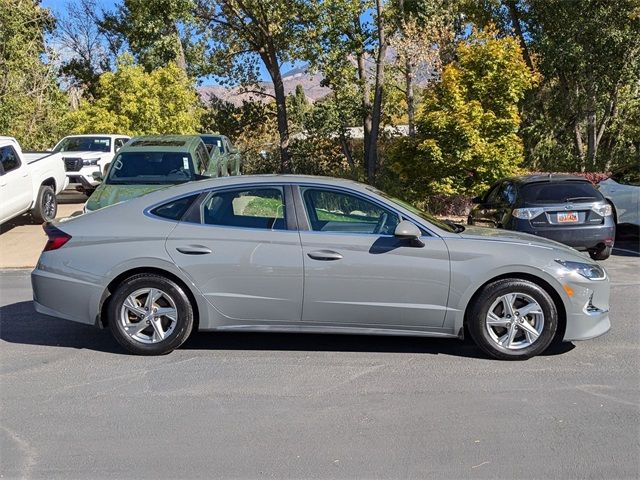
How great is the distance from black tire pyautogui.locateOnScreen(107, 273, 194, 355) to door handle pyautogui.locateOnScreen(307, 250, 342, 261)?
1115 mm

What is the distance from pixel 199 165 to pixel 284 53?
15.2m

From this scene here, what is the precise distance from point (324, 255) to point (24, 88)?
69.4 feet

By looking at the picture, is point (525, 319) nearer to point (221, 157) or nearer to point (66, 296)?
point (66, 296)

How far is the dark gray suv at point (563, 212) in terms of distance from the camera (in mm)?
10055

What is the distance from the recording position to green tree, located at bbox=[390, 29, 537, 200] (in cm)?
1471

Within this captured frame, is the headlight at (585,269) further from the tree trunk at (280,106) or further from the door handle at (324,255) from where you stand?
the tree trunk at (280,106)

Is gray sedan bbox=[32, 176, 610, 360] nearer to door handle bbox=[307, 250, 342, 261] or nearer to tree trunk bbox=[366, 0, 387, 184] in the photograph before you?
door handle bbox=[307, 250, 342, 261]

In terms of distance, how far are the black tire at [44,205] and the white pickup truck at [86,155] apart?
269 centimetres

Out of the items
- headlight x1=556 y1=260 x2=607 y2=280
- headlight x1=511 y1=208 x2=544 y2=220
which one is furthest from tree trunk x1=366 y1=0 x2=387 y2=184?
headlight x1=556 y1=260 x2=607 y2=280

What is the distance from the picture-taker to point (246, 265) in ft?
19.2

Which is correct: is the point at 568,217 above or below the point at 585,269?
below

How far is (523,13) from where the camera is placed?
844 inches

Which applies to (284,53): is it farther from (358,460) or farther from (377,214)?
(358,460)

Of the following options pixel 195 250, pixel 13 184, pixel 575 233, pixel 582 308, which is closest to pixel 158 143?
pixel 13 184
